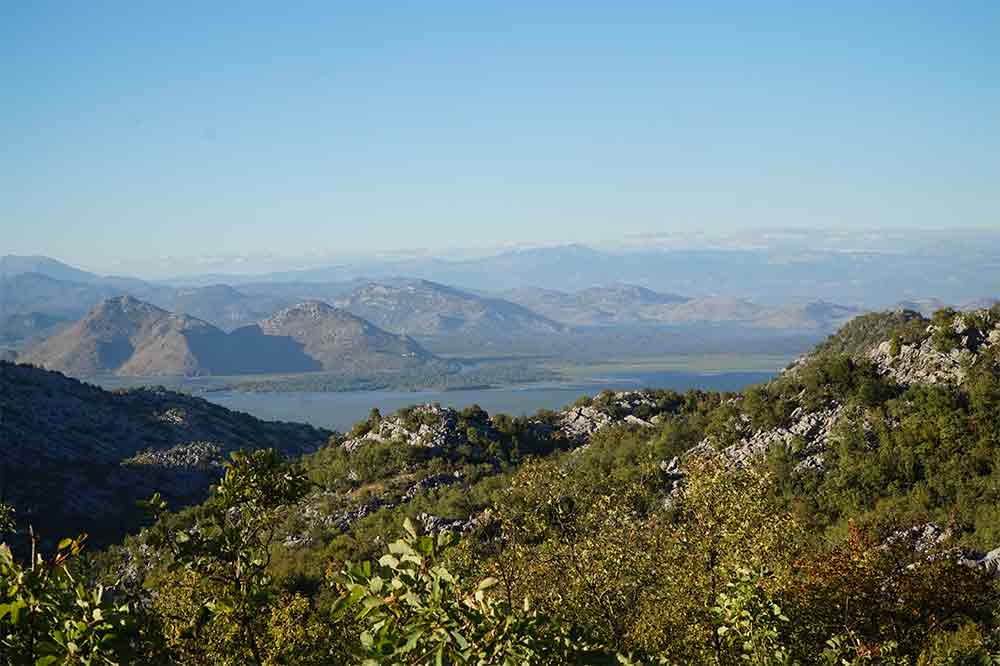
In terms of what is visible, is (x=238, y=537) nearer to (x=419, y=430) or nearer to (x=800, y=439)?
(x=800, y=439)

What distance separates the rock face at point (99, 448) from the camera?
68562 mm

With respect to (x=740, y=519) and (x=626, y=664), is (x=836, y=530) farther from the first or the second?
(x=626, y=664)

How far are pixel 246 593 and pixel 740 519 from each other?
1249 centimetres

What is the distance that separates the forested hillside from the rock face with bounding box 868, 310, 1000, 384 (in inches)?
6.3

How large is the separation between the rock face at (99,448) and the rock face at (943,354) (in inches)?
1847

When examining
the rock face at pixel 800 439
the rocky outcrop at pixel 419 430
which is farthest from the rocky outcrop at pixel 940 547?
the rocky outcrop at pixel 419 430

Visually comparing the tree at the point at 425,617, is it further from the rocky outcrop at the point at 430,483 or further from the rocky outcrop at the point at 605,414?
the rocky outcrop at the point at 605,414

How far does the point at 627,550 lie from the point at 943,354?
3313 centimetres

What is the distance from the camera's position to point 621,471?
45.2 m

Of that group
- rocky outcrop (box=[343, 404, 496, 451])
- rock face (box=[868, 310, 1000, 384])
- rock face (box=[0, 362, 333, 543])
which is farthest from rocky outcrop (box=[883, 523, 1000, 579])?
rock face (box=[0, 362, 333, 543])

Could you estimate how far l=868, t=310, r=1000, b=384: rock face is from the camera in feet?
138

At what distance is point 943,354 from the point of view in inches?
1711

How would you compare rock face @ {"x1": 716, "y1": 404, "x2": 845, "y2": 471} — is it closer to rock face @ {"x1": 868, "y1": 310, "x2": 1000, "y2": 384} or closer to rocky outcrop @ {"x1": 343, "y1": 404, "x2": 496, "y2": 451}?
rock face @ {"x1": 868, "y1": 310, "x2": 1000, "y2": 384}

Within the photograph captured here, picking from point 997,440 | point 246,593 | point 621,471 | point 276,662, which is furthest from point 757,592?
Answer: point 621,471
